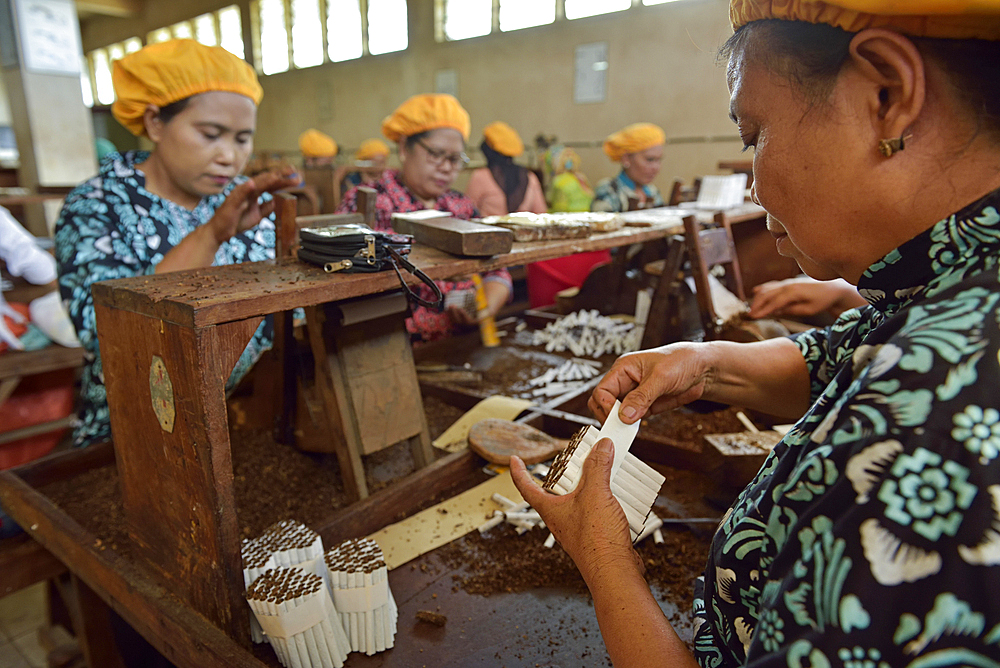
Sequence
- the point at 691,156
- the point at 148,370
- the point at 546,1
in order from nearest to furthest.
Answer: the point at 148,370, the point at 691,156, the point at 546,1

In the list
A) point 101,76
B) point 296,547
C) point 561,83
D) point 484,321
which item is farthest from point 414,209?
point 101,76

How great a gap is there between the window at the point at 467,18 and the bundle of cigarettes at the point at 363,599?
33.6 ft

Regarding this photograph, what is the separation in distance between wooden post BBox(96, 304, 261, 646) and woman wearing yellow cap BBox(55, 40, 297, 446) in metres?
0.85

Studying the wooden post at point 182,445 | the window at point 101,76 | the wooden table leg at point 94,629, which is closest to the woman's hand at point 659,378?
the wooden post at point 182,445

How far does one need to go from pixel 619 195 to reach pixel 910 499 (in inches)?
221

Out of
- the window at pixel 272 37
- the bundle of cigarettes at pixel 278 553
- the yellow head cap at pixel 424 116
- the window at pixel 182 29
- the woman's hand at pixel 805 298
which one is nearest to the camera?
the bundle of cigarettes at pixel 278 553

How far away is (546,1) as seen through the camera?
922 centimetres

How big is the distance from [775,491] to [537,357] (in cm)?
258

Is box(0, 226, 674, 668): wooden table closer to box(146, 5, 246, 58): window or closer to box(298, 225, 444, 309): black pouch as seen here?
box(298, 225, 444, 309): black pouch

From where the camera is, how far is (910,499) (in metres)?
0.53

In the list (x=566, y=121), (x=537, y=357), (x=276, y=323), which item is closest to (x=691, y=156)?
(x=566, y=121)

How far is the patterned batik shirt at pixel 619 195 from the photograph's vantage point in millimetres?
5812

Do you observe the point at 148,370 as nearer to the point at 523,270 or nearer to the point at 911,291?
the point at 911,291

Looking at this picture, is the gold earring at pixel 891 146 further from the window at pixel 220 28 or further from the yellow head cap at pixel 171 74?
the window at pixel 220 28
